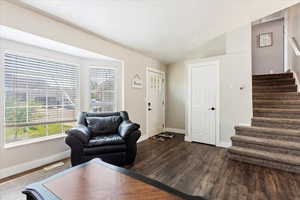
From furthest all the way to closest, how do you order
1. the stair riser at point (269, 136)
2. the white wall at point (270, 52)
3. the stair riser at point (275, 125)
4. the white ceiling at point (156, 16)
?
the white wall at point (270, 52) → the stair riser at point (275, 125) → the stair riser at point (269, 136) → the white ceiling at point (156, 16)

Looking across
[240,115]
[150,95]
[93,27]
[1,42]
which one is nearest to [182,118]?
[150,95]

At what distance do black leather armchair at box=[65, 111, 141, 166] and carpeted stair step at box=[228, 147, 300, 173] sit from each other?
1.88 meters

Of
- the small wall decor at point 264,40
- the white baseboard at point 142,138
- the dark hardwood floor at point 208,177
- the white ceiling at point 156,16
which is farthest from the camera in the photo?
the small wall decor at point 264,40

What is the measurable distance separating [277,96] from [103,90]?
4.32 meters

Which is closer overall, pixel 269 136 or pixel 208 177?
pixel 208 177

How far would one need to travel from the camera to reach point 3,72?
2.21 m

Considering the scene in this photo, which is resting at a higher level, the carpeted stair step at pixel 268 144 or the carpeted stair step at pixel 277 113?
the carpeted stair step at pixel 277 113

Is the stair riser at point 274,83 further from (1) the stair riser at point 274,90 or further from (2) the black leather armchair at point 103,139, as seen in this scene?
(2) the black leather armchair at point 103,139

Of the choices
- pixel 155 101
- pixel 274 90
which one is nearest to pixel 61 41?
pixel 155 101

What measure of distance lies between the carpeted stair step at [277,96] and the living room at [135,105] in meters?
0.03

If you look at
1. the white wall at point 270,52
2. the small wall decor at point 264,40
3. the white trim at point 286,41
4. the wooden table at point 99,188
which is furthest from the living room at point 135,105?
the small wall decor at point 264,40

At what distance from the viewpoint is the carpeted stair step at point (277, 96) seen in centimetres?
362

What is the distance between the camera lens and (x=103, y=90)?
362 cm

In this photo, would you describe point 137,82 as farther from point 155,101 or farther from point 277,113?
point 277,113
